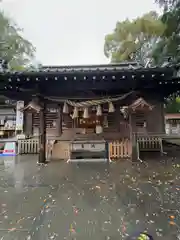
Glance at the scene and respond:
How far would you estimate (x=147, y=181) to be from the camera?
3156mm

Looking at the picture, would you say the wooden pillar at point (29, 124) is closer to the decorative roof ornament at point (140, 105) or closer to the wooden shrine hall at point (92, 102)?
the wooden shrine hall at point (92, 102)

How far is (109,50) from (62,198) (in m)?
19.9

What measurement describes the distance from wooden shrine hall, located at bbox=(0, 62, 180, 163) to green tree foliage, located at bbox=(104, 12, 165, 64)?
40.2 feet

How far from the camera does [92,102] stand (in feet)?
15.1

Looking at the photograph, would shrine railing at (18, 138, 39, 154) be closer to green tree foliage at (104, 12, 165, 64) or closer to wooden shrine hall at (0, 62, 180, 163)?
wooden shrine hall at (0, 62, 180, 163)

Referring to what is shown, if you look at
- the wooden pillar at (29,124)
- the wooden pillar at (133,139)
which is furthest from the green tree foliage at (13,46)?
the wooden pillar at (133,139)

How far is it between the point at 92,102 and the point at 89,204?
10.1 feet

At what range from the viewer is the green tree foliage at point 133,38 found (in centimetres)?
1552

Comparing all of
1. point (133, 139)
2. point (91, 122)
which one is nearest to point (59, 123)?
point (91, 122)

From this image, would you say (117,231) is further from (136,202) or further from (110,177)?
(110,177)

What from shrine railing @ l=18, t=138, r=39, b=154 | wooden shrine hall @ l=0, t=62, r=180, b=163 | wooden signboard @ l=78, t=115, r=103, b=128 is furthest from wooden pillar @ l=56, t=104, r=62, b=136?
shrine railing @ l=18, t=138, r=39, b=154

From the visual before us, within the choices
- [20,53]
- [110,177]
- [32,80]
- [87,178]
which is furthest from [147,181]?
[20,53]

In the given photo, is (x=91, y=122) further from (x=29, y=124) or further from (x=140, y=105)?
(x=29, y=124)

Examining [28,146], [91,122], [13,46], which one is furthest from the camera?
[13,46]
